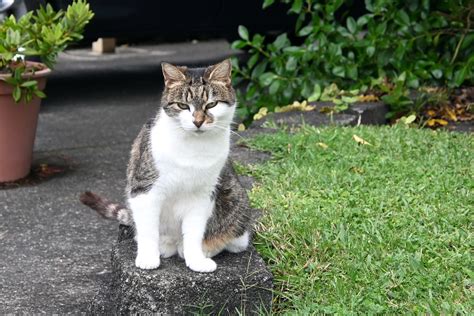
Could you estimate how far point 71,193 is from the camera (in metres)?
4.75

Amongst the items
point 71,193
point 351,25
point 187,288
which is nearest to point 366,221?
point 187,288

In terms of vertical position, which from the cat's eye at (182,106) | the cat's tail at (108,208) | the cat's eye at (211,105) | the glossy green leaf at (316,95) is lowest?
the glossy green leaf at (316,95)

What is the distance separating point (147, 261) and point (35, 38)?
2.30 m

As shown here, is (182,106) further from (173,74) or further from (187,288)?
(187,288)

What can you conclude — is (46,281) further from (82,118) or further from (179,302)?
(82,118)

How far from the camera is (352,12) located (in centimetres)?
776

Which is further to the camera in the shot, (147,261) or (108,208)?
(108,208)

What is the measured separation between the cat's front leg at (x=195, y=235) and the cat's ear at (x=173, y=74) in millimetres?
420

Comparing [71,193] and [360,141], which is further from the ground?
[360,141]

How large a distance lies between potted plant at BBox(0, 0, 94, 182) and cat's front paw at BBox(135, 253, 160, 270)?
210 cm

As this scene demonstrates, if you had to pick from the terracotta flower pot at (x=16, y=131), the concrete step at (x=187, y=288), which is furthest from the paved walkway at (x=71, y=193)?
the concrete step at (x=187, y=288)

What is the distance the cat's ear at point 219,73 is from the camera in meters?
2.80

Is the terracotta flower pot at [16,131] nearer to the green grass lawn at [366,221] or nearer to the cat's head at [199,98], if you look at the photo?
the green grass lawn at [366,221]

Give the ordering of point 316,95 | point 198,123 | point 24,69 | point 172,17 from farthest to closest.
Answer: point 172,17, point 316,95, point 24,69, point 198,123
